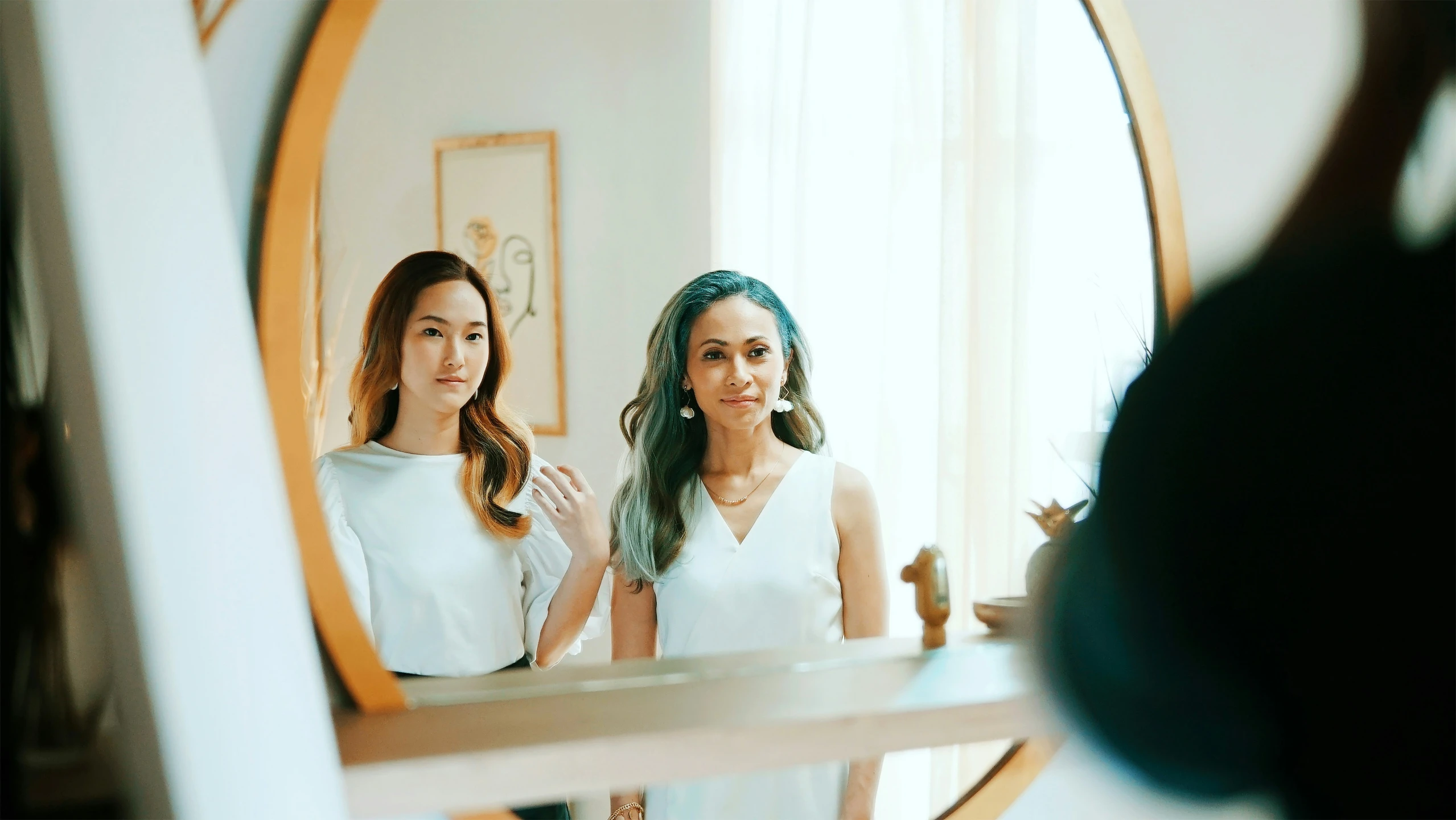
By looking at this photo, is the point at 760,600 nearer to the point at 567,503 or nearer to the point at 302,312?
the point at 567,503

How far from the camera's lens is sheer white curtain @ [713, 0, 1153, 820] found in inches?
25.3

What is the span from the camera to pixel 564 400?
594 mm

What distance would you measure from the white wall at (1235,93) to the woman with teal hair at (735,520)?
0.36 m

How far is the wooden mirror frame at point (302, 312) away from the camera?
1.80 feet

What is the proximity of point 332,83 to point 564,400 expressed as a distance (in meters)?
0.23

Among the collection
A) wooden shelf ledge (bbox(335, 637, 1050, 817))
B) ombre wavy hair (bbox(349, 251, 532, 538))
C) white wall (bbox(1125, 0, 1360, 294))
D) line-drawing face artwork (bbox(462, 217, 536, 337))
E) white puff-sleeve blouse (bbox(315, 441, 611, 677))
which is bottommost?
wooden shelf ledge (bbox(335, 637, 1050, 817))

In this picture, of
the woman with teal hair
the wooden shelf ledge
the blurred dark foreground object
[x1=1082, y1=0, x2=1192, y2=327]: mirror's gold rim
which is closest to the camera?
the blurred dark foreground object

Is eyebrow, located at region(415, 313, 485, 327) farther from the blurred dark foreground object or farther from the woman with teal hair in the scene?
the blurred dark foreground object

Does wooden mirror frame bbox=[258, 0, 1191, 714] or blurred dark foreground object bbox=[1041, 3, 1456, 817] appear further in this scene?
wooden mirror frame bbox=[258, 0, 1191, 714]

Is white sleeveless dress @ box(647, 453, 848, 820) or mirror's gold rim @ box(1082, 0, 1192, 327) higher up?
mirror's gold rim @ box(1082, 0, 1192, 327)

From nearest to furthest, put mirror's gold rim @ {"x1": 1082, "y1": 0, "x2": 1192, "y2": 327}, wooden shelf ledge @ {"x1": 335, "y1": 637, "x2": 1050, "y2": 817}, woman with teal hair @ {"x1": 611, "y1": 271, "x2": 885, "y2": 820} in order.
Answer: wooden shelf ledge @ {"x1": 335, "y1": 637, "x2": 1050, "y2": 817}
woman with teal hair @ {"x1": 611, "y1": 271, "x2": 885, "y2": 820}
mirror's gold rim @ {"x1": 1082, "y1": 0, "x2": 1192, "y2": 327}

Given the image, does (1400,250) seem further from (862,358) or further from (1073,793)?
(1073,793)

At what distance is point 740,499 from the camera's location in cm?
64

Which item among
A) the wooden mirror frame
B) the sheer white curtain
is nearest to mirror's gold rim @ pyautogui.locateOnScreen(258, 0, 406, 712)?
the wooden mirror frame
